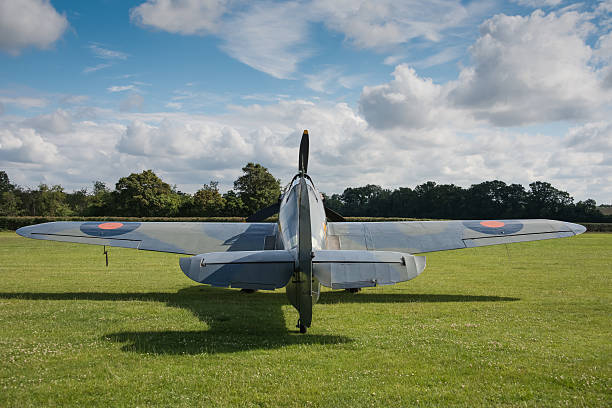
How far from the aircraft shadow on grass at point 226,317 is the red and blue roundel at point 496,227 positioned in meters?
1.58

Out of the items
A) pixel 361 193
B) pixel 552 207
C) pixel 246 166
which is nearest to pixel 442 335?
pixel 246 166

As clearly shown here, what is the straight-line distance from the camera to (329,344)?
18.7 ft

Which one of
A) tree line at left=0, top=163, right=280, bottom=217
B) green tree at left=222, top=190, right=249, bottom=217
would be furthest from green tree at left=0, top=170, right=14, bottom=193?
green tree at left=222, top=190, right=249, bottom=217

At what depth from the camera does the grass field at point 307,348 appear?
13.3ft

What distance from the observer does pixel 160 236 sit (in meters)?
10.1

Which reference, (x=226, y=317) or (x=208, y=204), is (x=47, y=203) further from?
(x=226, y=317)

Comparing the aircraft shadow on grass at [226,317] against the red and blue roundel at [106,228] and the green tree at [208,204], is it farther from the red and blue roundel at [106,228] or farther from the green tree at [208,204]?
the green tree at [208,204]

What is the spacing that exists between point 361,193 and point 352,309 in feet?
251

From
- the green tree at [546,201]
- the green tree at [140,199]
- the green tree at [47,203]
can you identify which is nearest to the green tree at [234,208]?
the green tree at [140,199]

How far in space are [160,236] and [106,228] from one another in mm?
1261

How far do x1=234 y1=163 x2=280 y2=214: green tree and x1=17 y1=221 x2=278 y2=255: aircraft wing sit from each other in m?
46.3

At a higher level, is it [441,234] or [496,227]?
[496,227]

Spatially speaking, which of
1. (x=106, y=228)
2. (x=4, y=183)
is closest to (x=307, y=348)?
(x=106, y=228)

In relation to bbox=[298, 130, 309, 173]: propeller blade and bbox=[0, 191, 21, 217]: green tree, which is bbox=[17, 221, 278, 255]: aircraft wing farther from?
bbox=[0, 191, 21, 217]: green tree
